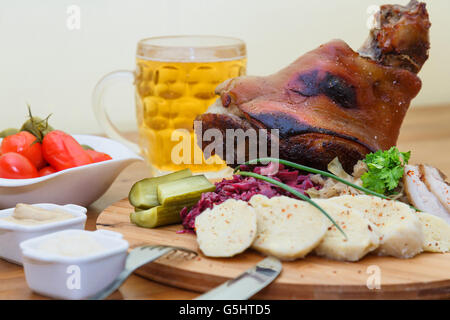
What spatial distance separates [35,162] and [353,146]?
1110 millimetres

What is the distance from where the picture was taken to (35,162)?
7.25 ft

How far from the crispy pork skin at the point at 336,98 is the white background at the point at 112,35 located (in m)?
1.77

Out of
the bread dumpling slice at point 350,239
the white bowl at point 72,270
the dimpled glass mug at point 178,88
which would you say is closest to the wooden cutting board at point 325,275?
the bread dumpling slice at point 350,239

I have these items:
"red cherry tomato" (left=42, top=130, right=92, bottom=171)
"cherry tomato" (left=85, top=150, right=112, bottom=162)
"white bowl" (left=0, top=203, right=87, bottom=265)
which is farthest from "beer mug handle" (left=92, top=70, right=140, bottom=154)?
"white bowl" (left=0, top=203, right=87, bottom=265)

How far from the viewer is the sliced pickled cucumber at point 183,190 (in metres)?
1.95

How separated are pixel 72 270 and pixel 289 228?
57 centimetres

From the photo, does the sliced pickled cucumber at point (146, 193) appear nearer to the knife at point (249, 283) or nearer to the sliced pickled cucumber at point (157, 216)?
the sliced pickled cucumber at point (157, 216)

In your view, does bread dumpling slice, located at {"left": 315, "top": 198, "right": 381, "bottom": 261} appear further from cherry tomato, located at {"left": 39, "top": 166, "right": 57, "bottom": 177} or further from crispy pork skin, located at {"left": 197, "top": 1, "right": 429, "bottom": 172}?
cherry tomato, located at {"left": 39, "top": 166, "right": 57, "bottom": 177}

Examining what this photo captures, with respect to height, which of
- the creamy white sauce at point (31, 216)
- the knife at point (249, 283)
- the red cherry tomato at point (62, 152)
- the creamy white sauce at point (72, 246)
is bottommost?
the knife at point (249, 283)

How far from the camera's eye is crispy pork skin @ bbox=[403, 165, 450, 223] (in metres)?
1.94

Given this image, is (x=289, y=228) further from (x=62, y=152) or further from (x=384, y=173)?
(x=62, y=152)

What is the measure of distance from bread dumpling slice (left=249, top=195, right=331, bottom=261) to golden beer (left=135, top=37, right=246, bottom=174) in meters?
0.93

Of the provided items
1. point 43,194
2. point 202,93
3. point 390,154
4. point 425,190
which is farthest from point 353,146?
point 43,194

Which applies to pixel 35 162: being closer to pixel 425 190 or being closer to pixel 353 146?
pixel 353 146
